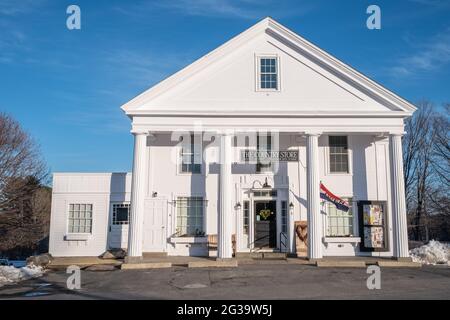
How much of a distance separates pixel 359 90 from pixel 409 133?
26806 mm

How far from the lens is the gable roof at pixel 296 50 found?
17.0 metres

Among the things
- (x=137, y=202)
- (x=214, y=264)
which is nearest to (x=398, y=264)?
(x=214, y=264)

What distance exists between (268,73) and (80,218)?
1018cm

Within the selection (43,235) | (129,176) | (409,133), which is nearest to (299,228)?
(129,176)

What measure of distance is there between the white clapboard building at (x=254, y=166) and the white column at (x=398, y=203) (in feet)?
0.13

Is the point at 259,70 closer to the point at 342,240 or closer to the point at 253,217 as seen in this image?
the point at 253,217

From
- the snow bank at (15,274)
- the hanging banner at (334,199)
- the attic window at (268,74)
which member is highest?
the attic window at (268,74)

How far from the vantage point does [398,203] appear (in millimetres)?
16688

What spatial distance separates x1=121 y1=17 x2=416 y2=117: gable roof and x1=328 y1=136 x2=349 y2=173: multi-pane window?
8.15 ft

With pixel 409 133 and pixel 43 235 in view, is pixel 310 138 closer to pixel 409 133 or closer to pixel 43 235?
pixel 43 235

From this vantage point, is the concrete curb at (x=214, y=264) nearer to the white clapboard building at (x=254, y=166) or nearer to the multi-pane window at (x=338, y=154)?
the white clapboard building at (x=254, y=166)

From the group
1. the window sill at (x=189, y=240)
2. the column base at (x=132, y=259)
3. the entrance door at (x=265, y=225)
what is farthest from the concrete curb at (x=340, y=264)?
the column base at (x=132, y=259)

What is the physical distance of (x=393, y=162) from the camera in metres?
16.9

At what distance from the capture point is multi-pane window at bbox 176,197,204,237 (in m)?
18.5
